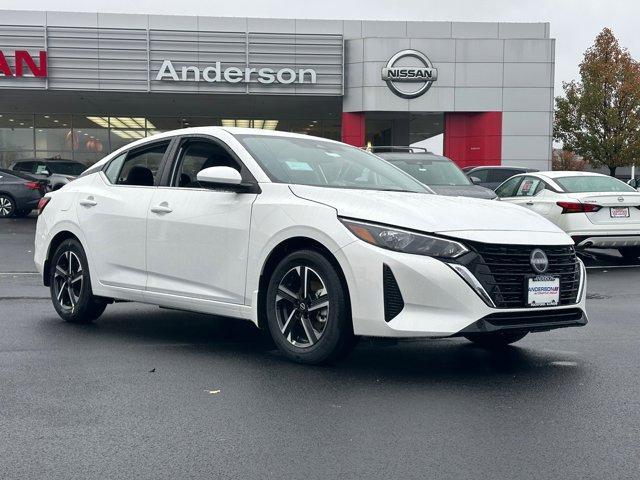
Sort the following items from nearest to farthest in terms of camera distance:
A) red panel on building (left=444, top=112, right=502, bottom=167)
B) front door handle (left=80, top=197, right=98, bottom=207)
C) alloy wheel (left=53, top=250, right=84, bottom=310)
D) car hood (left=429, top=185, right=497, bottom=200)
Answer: front door handle (left=80, top=197, right=98, bottom=207), alloy wheel (left=53, top=250, right=84, bottom=310), car hood (left=429, top=185, right=497, bottom=200), red panel on building (left=444, top=112, right=502, bottom=167)

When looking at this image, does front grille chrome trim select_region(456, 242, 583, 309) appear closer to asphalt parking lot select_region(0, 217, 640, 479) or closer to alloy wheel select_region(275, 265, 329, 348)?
asphalt parking lot select_region(0, 217, 640, 479)

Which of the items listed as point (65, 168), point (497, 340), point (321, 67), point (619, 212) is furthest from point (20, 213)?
point (497, 340)

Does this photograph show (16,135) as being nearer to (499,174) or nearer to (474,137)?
(474,137)

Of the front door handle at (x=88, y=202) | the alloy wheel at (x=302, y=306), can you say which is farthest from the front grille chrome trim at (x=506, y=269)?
the front door handle at (x=88, y=202)

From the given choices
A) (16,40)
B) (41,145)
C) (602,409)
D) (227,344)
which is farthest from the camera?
(41,145)

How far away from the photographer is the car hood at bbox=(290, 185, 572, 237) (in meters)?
5.29

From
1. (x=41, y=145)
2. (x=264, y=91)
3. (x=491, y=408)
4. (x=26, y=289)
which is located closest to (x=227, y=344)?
(x=491, y=408)

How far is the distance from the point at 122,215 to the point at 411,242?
2730 millimetres

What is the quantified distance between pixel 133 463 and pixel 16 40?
3060 centimetres

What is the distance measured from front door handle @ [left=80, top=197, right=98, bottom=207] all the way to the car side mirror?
1.60 meters

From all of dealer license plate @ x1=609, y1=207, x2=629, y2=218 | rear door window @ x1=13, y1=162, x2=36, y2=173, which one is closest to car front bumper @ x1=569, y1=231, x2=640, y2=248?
dealer license plate @ x1=609, y1=207, x2=629, y2=218

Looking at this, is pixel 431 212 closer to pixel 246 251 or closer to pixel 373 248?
pixel 373 248

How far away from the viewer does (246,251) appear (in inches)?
232

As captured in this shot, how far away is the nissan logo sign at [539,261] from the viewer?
17.6ft
